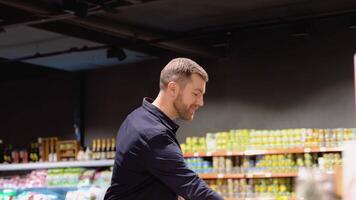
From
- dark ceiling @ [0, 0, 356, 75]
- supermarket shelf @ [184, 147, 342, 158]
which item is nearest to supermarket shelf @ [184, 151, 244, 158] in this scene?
supermarket shelf @ [184, 147, 342, 158]

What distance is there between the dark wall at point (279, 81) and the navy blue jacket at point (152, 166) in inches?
280

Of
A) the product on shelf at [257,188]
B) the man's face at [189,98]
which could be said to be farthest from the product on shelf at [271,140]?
the man's face at [189,98]

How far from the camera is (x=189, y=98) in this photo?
8.88 ft

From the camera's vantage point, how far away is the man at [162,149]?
8.39 feet

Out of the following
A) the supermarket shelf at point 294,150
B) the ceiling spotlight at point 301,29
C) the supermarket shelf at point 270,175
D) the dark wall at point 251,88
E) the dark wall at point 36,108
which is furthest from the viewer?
the dark wall at point 36,108

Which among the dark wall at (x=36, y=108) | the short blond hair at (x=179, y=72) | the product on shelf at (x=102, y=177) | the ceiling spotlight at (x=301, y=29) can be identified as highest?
the ceiling spotlight at (x=301, y=29)

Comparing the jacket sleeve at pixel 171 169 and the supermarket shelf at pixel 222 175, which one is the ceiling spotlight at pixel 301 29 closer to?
the supermarket shelf at pixel 222 175

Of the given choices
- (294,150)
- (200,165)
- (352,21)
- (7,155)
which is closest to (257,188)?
(294,150)

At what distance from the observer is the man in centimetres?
256

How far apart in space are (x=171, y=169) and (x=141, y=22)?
7757 mm

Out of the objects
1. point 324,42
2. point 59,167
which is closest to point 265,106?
point 324,42

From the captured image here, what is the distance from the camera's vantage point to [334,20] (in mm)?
9781

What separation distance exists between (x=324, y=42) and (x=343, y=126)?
1.31 metres

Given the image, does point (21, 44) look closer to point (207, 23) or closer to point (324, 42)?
point (207, 23)
